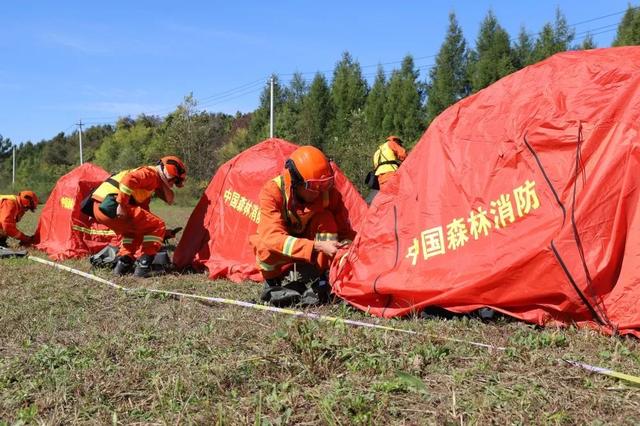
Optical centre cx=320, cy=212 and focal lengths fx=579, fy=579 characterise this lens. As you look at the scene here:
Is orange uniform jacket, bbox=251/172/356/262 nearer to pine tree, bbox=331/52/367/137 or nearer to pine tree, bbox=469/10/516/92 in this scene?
pine tree, bbox=469/10/516/92

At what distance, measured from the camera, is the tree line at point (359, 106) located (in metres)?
21.6

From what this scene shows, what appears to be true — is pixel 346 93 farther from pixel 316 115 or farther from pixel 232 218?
pixel 232 218

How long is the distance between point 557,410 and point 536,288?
104cm

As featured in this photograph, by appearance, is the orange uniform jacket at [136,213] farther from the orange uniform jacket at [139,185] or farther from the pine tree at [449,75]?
the pine tree at [449,75]

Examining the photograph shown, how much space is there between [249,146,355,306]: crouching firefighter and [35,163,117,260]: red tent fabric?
12.3 feet

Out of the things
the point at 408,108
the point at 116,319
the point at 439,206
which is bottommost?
the point at 116,319

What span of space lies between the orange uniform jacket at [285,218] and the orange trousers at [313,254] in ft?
0.16

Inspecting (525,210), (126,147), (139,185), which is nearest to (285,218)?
(525,210)

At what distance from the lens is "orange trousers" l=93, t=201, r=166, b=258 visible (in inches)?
235

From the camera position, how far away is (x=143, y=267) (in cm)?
577

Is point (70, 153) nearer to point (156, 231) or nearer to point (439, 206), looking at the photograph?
point (156, 231)

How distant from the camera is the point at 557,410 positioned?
2.04m

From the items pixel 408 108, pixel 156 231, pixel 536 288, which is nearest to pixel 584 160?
pixel 536 288

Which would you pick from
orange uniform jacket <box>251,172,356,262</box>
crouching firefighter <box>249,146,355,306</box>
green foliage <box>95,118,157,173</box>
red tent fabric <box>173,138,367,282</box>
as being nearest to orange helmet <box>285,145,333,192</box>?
crouching firefighter <box>249,146,355,306</box>
